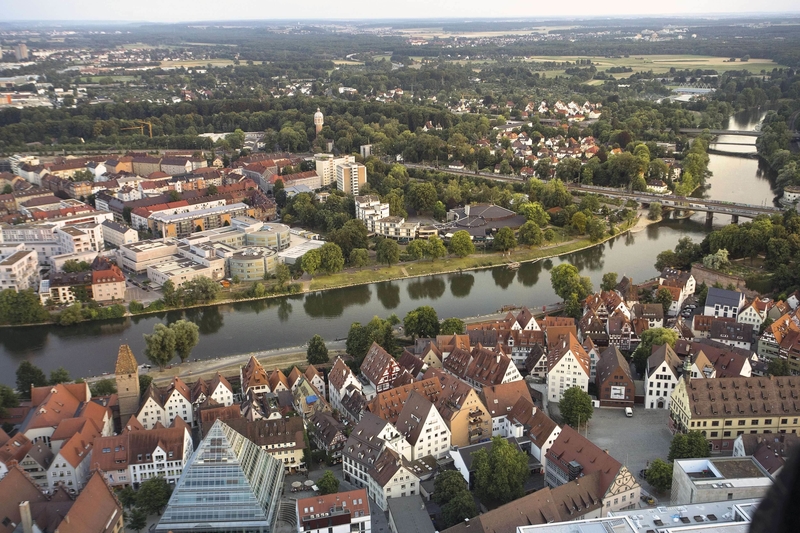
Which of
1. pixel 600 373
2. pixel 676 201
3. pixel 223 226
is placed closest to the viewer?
pixel 600 373

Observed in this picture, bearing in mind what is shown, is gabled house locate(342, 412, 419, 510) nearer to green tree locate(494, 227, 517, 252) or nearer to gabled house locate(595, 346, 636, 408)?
gabled house locate(595, 346, 636, 408)

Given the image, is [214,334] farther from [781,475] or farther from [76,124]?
[76,124]

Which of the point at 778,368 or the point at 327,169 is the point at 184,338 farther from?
the point at 327,169

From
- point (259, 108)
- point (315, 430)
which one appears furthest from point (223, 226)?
point (259, 108)

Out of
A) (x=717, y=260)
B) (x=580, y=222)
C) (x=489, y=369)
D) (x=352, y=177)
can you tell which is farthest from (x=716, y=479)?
(x=352, y=177)

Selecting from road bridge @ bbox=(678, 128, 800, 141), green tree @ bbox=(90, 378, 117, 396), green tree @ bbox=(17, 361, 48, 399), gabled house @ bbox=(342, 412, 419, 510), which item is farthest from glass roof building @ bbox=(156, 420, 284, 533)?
road bridge @ bbox=(678, 128, 800, 141)
